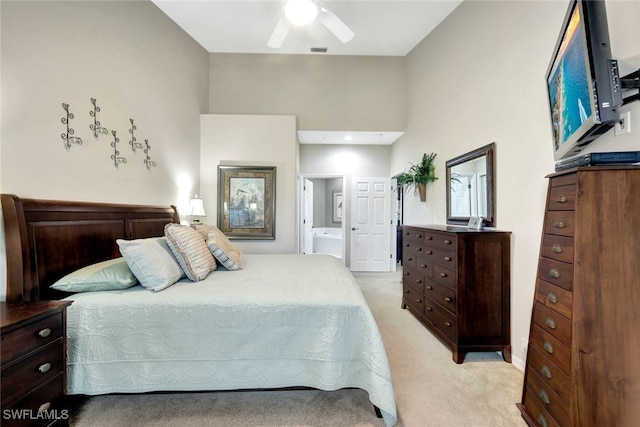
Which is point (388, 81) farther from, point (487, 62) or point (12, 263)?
point (12, 263)

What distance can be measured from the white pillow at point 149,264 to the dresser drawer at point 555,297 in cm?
225

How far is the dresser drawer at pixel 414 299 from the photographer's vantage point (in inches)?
110

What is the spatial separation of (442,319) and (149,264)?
2.45m

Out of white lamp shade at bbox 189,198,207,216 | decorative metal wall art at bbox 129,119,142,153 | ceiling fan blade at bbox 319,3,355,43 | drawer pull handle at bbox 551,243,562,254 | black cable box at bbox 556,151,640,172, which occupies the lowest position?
drawer pull handle at bbox 551,243,562,254

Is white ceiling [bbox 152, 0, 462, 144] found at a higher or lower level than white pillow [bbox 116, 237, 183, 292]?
higher

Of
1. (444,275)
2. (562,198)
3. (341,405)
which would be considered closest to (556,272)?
(562,198)

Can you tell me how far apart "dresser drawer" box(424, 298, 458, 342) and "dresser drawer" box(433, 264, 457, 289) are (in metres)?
0.26

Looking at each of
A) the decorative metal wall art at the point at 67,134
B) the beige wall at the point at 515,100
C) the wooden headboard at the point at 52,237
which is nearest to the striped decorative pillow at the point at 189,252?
the wooden headboard at the point at 52,237

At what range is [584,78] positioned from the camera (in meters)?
1.23

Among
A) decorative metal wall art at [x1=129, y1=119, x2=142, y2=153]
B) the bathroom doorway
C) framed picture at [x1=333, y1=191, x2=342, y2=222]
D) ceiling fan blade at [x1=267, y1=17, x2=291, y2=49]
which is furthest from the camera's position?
A: framed picture at [x1=333, y1=191, x2=342, y2=222]

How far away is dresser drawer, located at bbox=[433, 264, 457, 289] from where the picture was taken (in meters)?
2.18

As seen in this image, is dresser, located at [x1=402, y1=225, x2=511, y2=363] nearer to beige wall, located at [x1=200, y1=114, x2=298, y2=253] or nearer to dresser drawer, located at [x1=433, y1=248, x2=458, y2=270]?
dresser drawer, located at [x1=433, y1=248, x2=458, y2=270]

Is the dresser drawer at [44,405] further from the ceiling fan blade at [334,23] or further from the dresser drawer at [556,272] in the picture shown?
the ceiling fan blade at [334,23]

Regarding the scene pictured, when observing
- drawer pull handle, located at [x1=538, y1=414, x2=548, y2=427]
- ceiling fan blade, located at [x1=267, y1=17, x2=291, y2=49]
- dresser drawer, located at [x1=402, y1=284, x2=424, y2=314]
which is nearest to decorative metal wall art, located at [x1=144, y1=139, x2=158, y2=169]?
Result: ceiling fan blade, located at [x1=267, y1=17, x2=291, y2=49]
